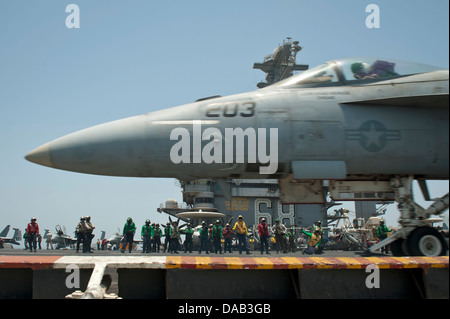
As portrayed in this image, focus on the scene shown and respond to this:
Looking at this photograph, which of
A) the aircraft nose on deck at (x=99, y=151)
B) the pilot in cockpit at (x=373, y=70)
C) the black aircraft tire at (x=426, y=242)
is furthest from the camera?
the pilot in cockpit at (x=373, y=70)

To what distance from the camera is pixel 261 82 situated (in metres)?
35.1

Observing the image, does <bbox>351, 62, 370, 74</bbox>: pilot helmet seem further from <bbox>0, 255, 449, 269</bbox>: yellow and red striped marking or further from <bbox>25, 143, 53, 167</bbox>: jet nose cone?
<bbox>25, 143, 53, 167</bbox>: jet nose cone

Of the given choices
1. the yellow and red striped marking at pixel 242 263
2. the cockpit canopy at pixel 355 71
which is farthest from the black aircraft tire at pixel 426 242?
the cockpit canopy at pixel 355 71

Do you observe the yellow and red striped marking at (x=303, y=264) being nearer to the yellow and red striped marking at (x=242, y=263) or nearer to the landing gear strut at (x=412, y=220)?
the yellow and red striped marking at (x=242, y=263)

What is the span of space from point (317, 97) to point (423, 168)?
1753 mm

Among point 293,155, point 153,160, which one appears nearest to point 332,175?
point 293,155

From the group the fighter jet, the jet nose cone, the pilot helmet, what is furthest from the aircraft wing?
the jet nose cone

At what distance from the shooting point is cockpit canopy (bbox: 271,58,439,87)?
5297mm

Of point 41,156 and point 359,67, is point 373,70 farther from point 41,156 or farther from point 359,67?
point 41,156

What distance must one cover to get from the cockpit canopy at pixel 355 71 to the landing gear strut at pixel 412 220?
1.52 meters

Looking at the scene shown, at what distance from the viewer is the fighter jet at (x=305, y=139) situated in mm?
4621

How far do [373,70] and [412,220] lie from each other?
7.29 feet

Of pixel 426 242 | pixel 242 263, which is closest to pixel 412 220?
pixel 426 242

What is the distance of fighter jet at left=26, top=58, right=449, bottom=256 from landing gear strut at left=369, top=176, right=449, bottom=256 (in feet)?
0.05
